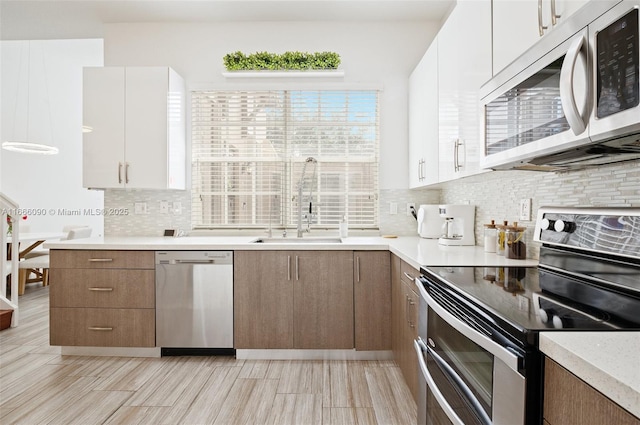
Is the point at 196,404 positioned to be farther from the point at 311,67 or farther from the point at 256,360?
the point at 311,67

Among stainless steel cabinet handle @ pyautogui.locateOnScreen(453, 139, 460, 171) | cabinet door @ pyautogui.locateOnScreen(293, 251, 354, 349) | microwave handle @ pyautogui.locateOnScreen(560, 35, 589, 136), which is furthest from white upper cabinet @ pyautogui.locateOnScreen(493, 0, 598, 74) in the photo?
cabinet door @ pyautogui.locateOnScreen(293, 251, 354, 349)

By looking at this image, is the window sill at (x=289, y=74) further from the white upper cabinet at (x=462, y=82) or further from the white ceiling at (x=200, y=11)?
the white upper cabinet at (x=462, y=82)

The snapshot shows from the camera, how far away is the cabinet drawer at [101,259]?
2.78m

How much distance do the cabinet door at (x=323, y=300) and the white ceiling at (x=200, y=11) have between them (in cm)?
207

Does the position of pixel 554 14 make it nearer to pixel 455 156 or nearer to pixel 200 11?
pixel 455 156

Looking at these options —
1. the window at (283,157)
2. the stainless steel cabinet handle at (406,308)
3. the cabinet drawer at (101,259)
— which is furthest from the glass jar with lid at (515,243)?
the cabinet drawer at (101,259)

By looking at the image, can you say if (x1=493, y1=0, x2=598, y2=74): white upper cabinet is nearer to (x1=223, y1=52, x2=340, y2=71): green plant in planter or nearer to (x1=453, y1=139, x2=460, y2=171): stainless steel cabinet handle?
(x1=453, y1=139, x2=460, y2=171): stainless steel cabinet handle

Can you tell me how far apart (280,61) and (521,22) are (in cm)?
217

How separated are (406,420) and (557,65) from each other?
5.81 feet

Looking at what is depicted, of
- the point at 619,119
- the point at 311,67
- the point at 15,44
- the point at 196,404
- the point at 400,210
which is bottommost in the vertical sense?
the point at 196,404

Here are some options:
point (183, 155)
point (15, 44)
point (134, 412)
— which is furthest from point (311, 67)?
point (15, 44)

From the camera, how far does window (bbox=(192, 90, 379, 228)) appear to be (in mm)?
3430

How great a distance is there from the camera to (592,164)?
5.04 feet

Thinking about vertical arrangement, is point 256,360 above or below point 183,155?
below
